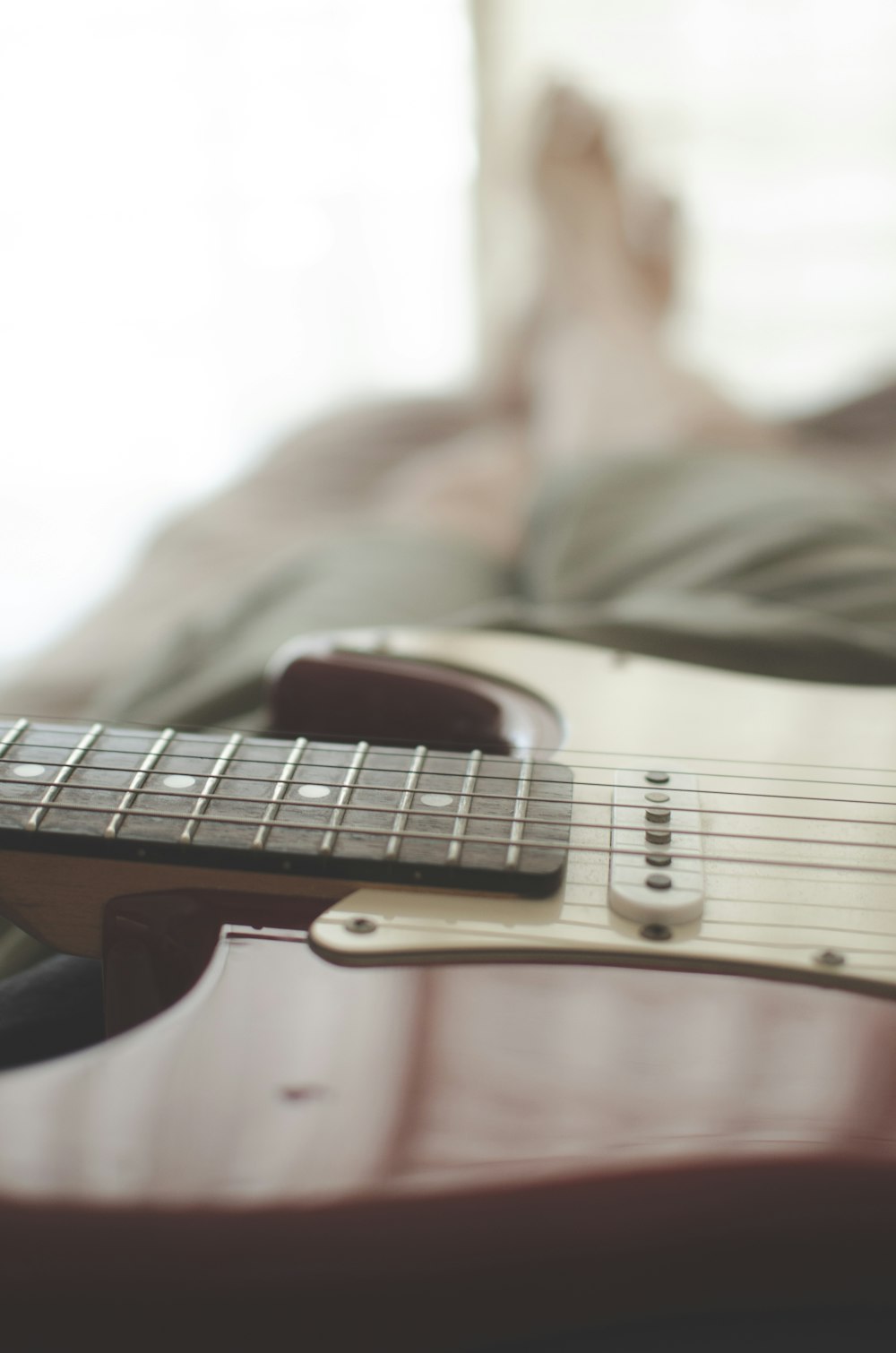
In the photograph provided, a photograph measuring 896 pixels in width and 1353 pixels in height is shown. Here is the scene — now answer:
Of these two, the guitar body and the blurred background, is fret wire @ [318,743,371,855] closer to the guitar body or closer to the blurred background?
the guitar body

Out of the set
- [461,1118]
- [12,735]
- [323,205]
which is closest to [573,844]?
[461,1118]

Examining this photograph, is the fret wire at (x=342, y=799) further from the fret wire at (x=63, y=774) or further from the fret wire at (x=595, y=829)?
the fret wire at (x=63, y=774)

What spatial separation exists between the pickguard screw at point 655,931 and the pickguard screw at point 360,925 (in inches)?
3.4

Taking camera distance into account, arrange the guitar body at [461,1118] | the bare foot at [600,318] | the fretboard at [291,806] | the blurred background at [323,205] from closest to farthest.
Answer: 1. the guitar body at [461,1118]
2. the fretboard at [291,806]
3. the bare foot at [600,318]
4. the blurred background at [323,205]

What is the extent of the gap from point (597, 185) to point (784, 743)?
1.32m

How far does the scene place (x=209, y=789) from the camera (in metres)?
0.40

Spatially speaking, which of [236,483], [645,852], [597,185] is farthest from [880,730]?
[597,185]

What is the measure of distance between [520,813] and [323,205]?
2.03 meters

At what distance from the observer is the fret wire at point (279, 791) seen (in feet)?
1.19

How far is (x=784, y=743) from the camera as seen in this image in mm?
459

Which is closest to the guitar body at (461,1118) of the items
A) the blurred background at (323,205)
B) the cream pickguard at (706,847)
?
the cream pickguard at (706,847)

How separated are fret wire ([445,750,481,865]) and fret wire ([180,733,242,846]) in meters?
0.09

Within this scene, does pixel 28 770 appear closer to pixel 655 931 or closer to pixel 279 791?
pixel 279 791

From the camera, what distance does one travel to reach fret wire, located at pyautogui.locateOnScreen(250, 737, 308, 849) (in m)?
0.36
